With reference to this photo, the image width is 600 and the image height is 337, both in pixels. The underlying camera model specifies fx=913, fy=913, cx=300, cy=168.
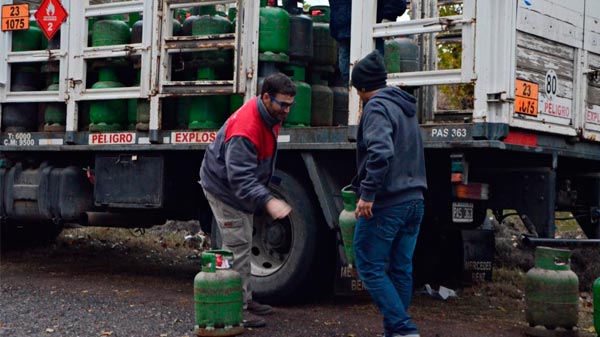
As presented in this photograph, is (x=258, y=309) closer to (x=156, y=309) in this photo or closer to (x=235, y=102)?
(x=156, y=309)

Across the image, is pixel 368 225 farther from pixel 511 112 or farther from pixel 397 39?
pixel 397 39

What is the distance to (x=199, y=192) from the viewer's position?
8.56m

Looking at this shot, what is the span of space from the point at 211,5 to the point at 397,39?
1.81m

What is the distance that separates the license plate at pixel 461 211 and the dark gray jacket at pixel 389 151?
1.31m

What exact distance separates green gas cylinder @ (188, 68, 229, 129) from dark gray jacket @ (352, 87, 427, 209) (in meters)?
2.55

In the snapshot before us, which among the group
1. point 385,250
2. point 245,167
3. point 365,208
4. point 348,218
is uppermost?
point 245,167

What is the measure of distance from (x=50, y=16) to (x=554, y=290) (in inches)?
221

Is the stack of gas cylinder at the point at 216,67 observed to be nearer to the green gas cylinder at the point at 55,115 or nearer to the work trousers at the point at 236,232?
the green gas cylinder at the point at 55,115

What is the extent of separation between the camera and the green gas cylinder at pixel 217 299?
591cm

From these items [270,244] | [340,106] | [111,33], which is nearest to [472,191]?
[340,106]

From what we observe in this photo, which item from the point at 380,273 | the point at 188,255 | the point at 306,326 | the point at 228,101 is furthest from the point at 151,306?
the point at 188,255

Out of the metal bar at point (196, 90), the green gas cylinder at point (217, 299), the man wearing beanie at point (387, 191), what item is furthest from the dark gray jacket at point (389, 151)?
the metal bar at point (196, 90)

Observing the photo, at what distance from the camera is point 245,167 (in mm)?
5945

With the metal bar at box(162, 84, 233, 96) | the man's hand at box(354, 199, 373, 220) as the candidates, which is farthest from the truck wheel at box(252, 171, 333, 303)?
the man's hand at box(354, 199, 373, 220)
